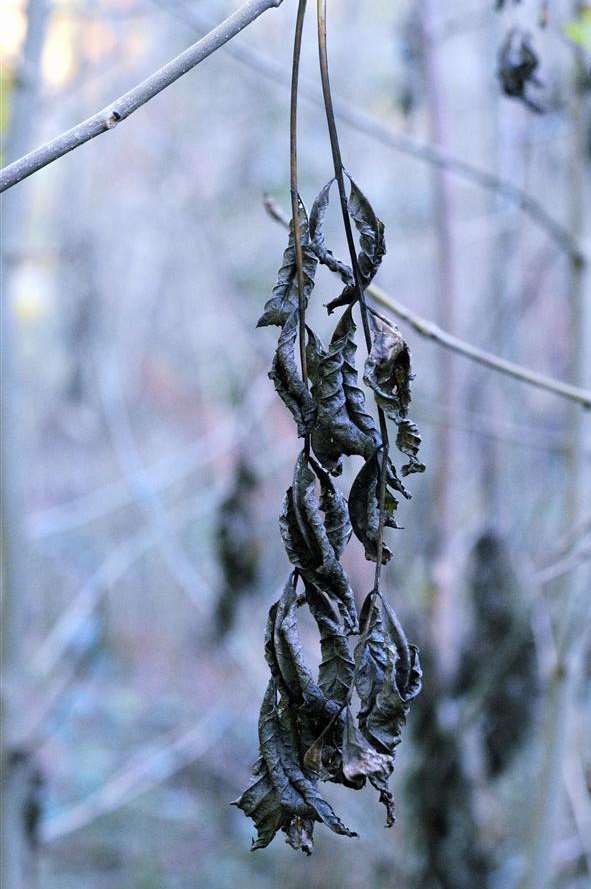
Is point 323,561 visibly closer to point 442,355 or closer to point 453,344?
point 453,344

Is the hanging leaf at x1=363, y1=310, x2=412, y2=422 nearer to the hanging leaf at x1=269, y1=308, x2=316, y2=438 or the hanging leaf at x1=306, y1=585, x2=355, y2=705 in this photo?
the hanging leaf at x1=269, y1=308, x2=316, y2=438

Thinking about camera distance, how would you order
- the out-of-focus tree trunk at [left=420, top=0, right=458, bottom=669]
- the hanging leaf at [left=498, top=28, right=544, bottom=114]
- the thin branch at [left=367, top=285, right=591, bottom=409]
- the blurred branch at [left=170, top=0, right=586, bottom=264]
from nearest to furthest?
the thin branch at [left=367, top=285, right=591, bottom=409] → the hanging leaf at [left=498, top=28, right=544, bottom=114] → the blurred branch at [left=170, top=0, right=586, bottom=264] → the out-of-focus tree trunk at [left=420, top=0, right=458, bottom=669]

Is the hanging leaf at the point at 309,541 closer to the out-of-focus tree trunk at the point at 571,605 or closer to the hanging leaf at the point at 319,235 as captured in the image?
the hanging leaf at the point at 319,235

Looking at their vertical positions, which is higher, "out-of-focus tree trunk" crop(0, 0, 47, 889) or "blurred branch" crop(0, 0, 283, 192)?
"out-of-focus tree trunk" crop(0, 0, 47, 889)

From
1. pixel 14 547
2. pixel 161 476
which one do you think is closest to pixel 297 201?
pixel 14 547

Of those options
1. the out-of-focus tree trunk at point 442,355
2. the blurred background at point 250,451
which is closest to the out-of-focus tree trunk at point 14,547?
the blurred background at point 250,451

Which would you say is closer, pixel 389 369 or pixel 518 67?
pixel 389 369

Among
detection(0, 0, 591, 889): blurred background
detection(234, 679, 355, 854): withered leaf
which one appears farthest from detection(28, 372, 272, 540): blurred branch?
detection(234, 679, 355, 854): withered leaf
